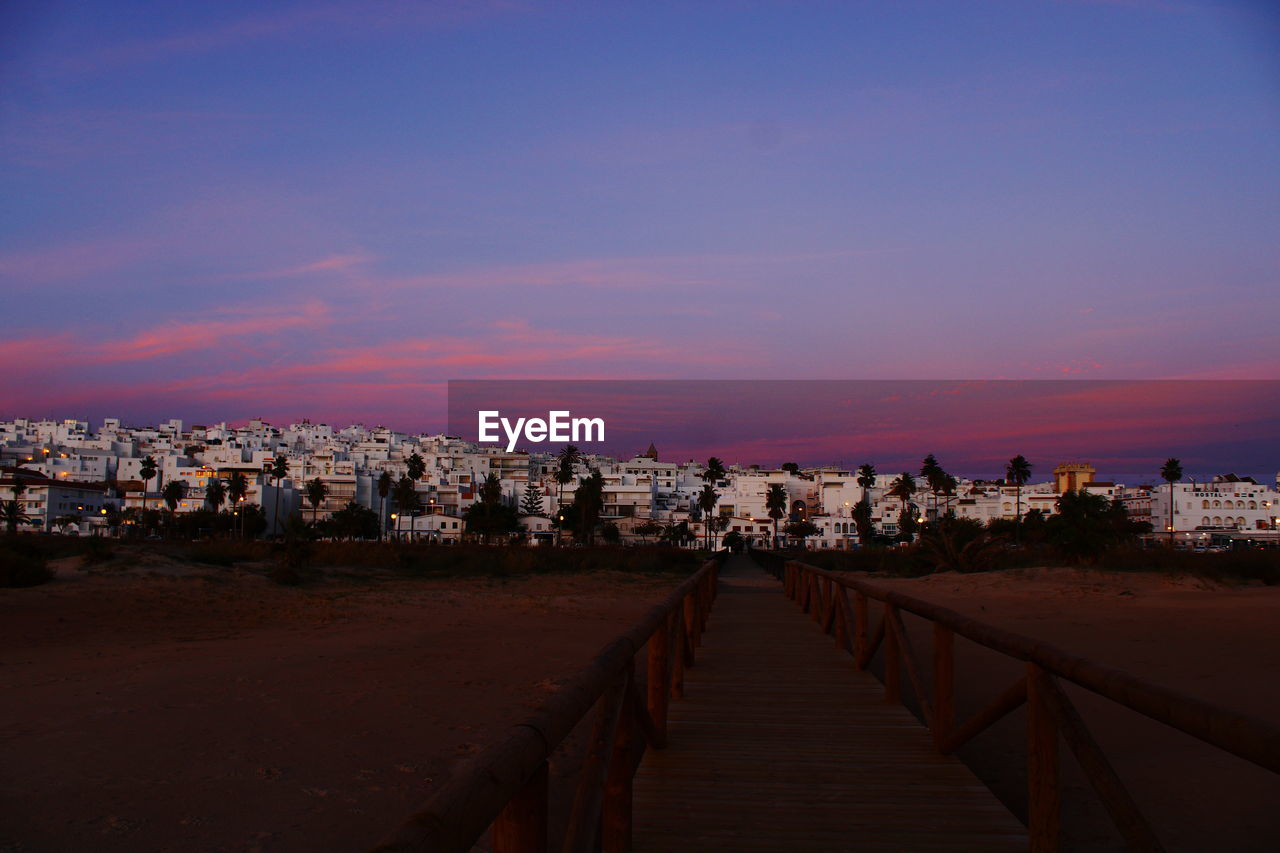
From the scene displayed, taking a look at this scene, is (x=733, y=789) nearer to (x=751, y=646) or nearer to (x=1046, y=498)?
(x=751, y=646)

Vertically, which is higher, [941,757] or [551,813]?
[941,757]

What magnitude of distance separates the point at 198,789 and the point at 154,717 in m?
2.24

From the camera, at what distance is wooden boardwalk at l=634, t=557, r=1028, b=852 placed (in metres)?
4.05

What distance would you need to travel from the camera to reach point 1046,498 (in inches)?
4535

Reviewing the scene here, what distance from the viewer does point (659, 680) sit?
5.78m

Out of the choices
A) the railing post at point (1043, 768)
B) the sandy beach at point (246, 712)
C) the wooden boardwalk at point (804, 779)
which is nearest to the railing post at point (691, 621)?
the wooden boardwalk at point (804, 779)

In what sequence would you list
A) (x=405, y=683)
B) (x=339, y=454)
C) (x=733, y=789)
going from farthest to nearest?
(x=339, y=454) → (x=405, y=683) → (x=733, y=789)

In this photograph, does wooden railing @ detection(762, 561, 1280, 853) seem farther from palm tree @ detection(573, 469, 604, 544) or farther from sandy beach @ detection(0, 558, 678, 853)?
palm tree @ detection(573, 469, 604, 544)

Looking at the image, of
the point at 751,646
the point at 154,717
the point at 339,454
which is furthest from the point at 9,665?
the point at 339,454

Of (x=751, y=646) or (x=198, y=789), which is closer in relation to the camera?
(x=198, y=789)

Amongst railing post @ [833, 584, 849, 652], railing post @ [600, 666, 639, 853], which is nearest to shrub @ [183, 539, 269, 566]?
railing post @ [833, 584, 849, 652]

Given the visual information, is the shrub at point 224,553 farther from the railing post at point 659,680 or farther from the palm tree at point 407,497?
the palm tree at point 407,497

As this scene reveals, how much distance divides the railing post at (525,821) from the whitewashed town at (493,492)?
67.4 metres

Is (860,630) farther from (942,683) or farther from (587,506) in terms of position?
(587,506)
